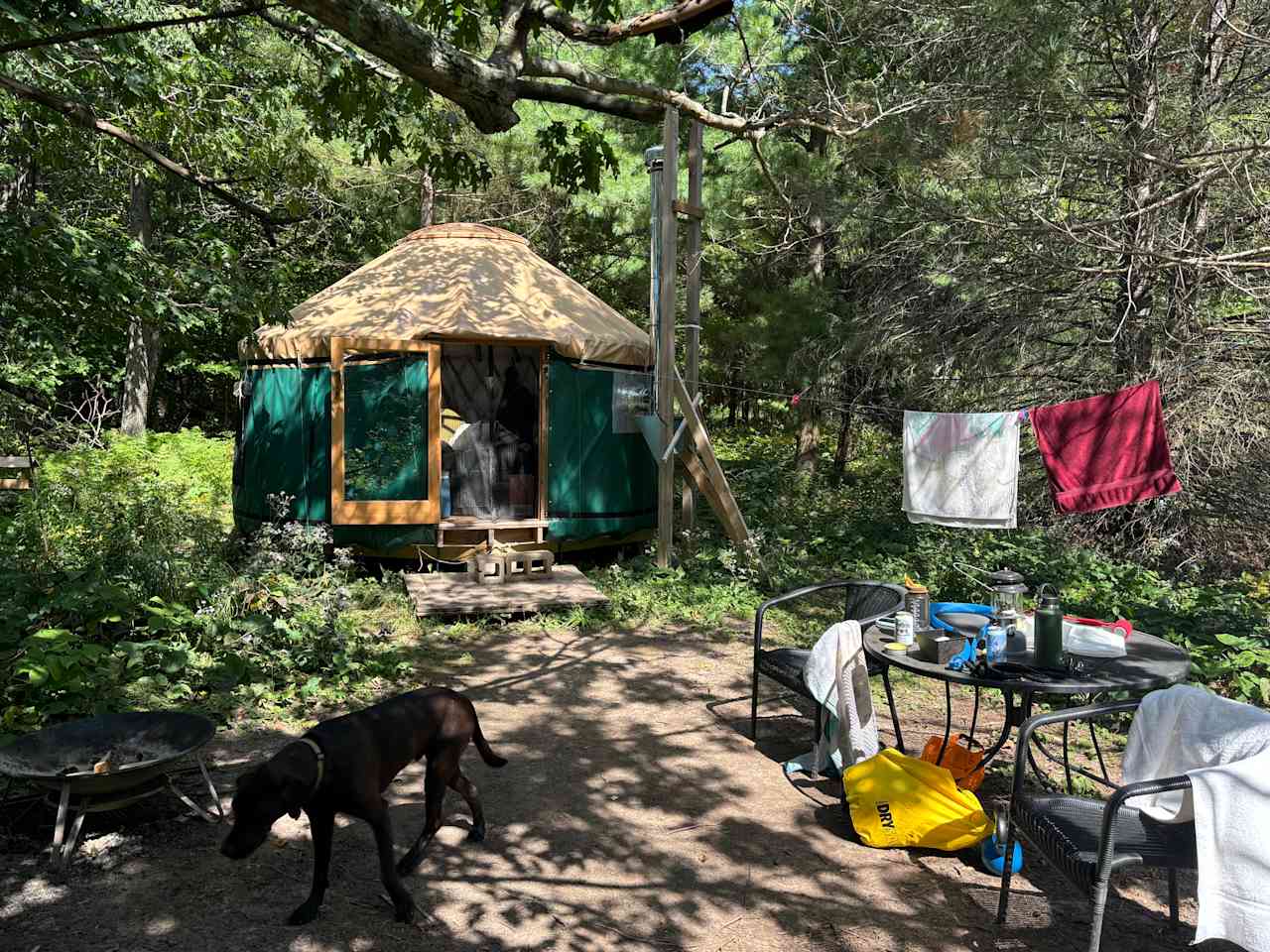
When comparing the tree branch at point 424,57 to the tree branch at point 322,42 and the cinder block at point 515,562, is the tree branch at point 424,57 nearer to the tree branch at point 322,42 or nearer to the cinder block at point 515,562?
the tree branch at point 322,42

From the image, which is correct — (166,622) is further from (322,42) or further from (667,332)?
(667,332)

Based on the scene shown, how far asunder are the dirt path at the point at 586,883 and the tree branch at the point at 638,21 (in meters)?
2.85

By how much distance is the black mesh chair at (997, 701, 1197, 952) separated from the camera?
7.09ft

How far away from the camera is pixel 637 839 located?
3275 millimetres

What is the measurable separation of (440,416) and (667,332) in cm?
190

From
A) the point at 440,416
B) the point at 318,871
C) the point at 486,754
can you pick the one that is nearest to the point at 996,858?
the point at 486,754

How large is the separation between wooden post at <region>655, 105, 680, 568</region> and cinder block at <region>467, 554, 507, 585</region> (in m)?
1.30

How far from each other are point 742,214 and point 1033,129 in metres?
4.23

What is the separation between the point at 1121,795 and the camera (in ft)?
7.00

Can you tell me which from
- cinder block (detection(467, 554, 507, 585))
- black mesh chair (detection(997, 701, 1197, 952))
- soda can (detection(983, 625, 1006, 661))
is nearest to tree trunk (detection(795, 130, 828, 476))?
cinder block (detection(467, 554, 507, 585))

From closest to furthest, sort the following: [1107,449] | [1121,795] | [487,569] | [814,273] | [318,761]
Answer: [1121,795] < [318,761] < [1107,449] < [487,569] < [814,273]

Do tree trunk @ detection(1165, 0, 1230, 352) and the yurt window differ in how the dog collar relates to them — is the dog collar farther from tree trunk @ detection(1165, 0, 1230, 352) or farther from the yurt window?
tree trunk @ detection(1165, 0, 1230, 352)

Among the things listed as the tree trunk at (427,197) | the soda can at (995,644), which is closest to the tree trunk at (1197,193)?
the soda can at (995,644)

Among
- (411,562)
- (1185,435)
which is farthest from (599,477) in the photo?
(1185,435)
